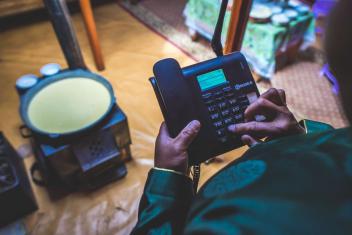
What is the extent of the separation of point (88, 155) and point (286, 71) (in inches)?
63.2

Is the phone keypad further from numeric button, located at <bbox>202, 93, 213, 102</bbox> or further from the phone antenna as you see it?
the phone antenna

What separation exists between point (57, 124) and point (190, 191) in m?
0.74

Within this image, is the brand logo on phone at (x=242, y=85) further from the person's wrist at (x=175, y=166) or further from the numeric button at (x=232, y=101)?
the person's wrist at (x=175, y=166)

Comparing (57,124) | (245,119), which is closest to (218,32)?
(245,119)

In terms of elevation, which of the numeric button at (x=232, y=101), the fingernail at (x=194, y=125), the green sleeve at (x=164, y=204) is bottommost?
the green sleeve at (x=164, y=204)

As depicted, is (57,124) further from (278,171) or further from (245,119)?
(278,171)

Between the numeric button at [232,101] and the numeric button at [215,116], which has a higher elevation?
the numeric button at [232,101]

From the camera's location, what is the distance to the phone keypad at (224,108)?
2.13 feet

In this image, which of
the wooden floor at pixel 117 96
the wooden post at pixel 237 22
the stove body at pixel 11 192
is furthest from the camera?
the wooden floor at pixel 117 96

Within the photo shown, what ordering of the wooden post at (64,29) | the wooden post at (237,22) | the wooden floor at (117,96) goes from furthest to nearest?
the wooden post at (64,29), the wooden floor at (117,96), the wooden post at (237,22)

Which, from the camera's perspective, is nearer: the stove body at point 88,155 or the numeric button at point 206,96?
the numeric button at point 206,96

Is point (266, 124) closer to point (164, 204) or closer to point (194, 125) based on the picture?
point (194, 125)

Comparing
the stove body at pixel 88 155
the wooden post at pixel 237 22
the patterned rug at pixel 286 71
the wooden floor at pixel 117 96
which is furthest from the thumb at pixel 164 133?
the patterned rug at pixel 286 71

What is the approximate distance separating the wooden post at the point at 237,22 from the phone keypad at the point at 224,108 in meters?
0.22
